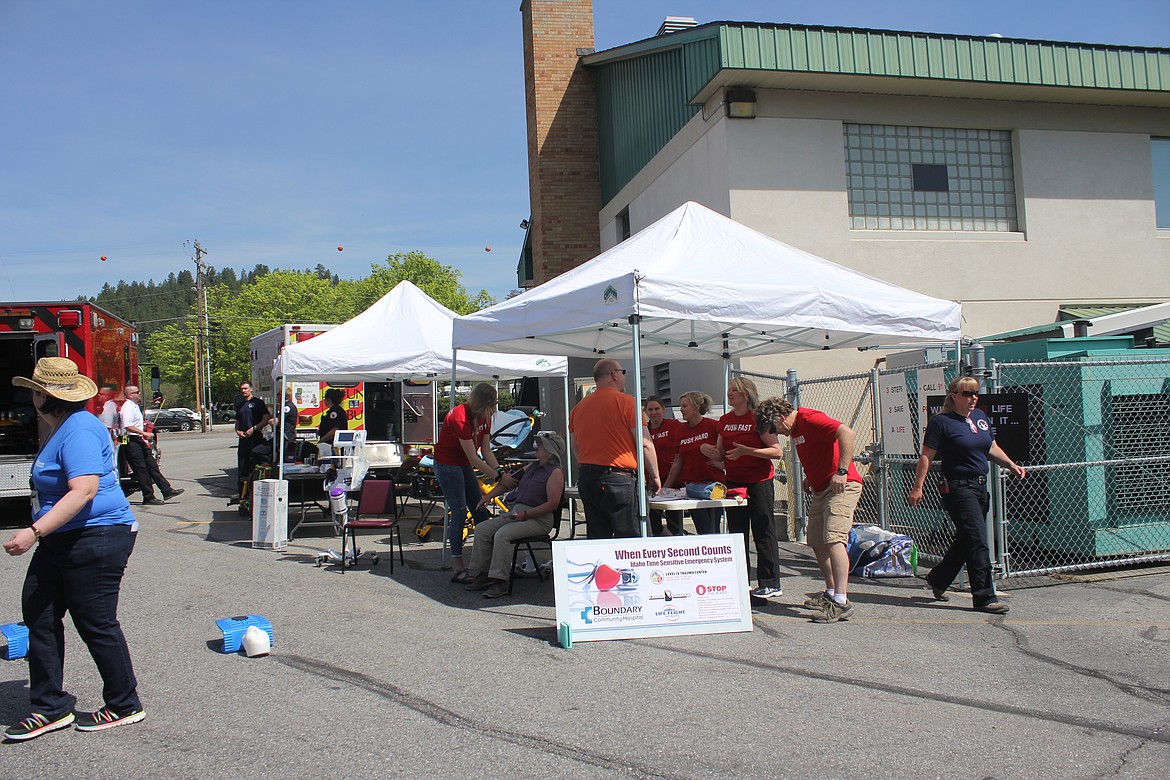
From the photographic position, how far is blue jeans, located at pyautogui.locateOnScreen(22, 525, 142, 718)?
4145 millimetres

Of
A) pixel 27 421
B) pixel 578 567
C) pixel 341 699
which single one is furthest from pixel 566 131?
pixel 341 699

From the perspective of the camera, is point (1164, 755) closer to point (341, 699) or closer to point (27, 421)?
point (341, 699)

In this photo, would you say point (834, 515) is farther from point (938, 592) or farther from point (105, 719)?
point (105, 719)

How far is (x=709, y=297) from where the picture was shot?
6.86 m

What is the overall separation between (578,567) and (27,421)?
34.7ft

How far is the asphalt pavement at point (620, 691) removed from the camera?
12.8ft

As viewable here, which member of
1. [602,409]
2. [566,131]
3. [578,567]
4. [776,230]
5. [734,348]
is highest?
[566,131]

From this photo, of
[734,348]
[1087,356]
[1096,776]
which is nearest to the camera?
[1096,776]

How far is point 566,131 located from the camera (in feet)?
62.5

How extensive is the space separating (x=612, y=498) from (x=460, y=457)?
1851mm

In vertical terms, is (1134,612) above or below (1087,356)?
below

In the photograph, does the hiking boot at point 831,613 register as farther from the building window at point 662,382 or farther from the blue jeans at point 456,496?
the building window at point 662,382

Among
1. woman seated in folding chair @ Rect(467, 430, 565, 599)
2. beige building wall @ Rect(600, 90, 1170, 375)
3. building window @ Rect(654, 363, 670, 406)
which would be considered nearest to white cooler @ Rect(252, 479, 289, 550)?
woman seated in folding chair @ Rect(467, 430, 565, 599)

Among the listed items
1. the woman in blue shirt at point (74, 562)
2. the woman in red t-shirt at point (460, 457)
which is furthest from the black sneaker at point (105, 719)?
the woman in red t-shirt at point (460, 457)
